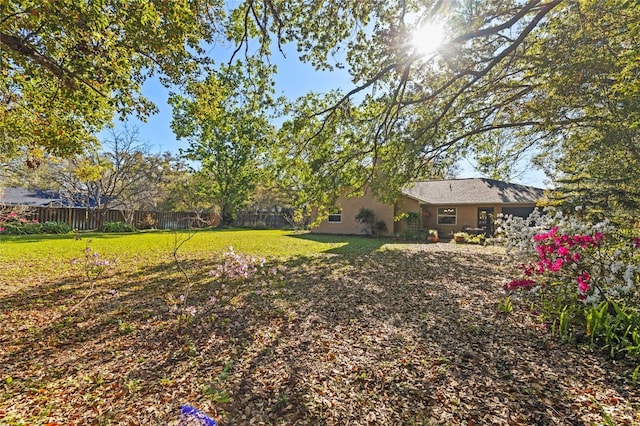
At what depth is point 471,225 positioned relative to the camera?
57.7 ft

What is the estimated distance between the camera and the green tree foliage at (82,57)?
12.1 ft

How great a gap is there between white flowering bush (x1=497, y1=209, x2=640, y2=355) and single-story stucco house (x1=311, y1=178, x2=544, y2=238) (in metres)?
12.1

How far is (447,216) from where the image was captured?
18391 mm

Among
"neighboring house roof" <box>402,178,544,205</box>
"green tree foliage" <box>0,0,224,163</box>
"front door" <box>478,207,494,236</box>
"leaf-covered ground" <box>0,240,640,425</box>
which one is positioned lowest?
"leaf-covered ground" <box>0,240,640,425</box>

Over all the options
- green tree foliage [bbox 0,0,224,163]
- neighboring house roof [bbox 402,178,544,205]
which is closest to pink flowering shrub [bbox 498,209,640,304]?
green tree foliage [bbox 0,0,224,163]

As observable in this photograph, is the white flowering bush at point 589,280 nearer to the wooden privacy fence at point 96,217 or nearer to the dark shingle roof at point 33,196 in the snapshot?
the wooden privacy fence at point 96,217

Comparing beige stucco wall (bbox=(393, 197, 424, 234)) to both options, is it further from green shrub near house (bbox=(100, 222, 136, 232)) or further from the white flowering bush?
green shrub near house (bbox=(100, 222, 136, 232))

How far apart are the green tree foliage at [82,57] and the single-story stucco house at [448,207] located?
1185 centimetres

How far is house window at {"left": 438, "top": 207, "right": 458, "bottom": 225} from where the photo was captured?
1822 centimetres

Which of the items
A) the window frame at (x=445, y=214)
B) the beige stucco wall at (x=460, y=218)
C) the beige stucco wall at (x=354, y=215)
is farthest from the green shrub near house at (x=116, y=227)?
the window frame at (x=445, y=214)

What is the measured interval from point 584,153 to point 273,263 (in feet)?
29.4

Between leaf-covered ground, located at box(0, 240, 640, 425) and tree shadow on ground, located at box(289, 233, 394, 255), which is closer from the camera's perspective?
leaf-covered ground, located at box(0, 240, 640, 425)

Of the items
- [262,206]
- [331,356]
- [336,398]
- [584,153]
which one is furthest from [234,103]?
[262,206]

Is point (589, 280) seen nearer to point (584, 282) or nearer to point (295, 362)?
point (584, 282)
